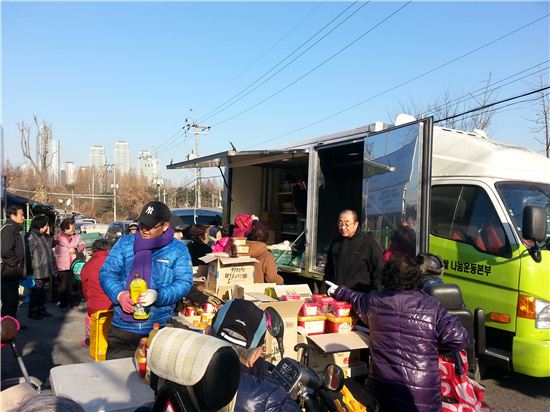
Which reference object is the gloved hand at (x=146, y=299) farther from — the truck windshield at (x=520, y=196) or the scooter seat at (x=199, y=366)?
the truck windshield at (x=520, y=196)

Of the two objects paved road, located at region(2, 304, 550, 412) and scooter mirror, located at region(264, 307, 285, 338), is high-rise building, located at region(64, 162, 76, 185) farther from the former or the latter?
scooter mirror, located at region(264, 307, 285, 338)

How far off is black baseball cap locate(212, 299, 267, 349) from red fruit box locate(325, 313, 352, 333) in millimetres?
1960

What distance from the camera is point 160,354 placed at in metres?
1.33

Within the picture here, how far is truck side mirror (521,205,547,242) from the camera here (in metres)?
4.26

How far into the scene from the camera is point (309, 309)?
3828 mm

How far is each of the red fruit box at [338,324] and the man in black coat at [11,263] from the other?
15.7 ft

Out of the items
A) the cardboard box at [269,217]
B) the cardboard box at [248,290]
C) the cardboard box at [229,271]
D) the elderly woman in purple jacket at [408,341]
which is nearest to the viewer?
the elderly woman in purple jacket at [408,341]

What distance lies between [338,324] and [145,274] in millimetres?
1636

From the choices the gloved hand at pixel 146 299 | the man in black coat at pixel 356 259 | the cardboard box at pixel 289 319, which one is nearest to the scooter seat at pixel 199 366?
the gloved hand at pixel 146 299

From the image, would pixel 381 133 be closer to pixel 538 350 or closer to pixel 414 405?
pixel 538 350

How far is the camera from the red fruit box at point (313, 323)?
3.76 m

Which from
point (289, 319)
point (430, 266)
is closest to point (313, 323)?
point (289, 319)

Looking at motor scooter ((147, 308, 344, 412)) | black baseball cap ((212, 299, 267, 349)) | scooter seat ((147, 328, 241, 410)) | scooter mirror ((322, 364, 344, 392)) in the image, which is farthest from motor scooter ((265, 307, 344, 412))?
scooter seat ((147, 328, 241, 410))

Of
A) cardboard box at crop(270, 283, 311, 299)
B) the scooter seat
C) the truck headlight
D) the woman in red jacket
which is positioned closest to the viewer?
the scooter seat
